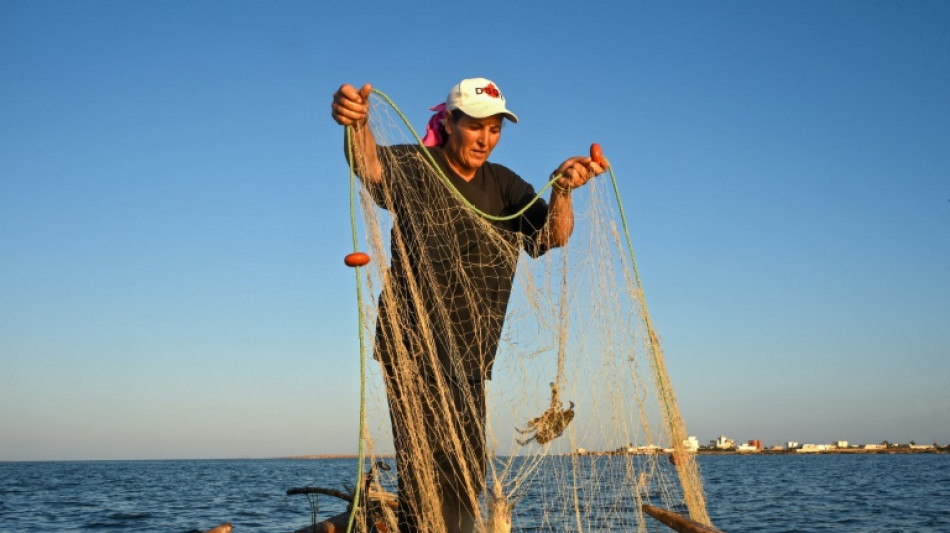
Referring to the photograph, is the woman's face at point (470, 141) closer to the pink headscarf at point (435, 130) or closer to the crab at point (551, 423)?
the pink headscarf at point (435, 130)

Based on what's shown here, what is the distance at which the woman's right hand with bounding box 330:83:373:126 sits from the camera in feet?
9.36

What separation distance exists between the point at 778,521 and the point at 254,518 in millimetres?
12985

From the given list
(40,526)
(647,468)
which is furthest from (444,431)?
(40,526)

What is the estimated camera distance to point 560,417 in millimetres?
3625

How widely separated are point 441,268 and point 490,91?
2.51 ft

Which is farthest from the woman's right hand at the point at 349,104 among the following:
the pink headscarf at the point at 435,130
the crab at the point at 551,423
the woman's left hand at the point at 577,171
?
the crab at the point at 551,423

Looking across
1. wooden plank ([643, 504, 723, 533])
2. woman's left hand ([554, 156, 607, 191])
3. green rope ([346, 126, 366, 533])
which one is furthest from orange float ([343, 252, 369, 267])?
wooden plank ([643, 504, 723, 533])

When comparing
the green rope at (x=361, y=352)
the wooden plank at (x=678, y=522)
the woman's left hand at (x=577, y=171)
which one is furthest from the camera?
the wooden plank at (x=678, y=522)

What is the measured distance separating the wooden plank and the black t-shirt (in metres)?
1.30

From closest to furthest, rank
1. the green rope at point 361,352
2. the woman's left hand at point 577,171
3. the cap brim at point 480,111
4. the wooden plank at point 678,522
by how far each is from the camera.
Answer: the green rope at point 361,352
the cap brim at point 480,111
the woman's left hand at point 577,171
the wooden plank at point 678,522

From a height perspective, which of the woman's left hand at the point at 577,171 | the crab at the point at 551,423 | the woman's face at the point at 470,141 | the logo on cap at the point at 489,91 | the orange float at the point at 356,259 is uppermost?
the logo on cap at the point at 489,91

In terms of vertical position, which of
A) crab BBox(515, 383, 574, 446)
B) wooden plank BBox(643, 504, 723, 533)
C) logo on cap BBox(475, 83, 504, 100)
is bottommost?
wooden plank BBox(643, 504, 723, 533)

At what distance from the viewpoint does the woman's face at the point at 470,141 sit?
328 centimetres

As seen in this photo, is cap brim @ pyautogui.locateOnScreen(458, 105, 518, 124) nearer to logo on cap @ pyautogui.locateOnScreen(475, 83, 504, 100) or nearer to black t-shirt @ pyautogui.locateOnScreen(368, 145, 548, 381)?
logo on cap @ pyautogui.locateOnScreen(475, 83, 504, 100)
